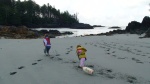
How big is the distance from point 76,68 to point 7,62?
402 cm

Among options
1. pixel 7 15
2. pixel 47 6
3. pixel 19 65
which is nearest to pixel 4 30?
pixel 19 65

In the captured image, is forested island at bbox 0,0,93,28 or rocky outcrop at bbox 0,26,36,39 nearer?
rocky outcrop at bbox 0,26,36,39

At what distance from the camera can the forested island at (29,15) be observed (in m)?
85.9

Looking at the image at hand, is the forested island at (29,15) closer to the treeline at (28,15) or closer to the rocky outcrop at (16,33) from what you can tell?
the treeline at (28,15)

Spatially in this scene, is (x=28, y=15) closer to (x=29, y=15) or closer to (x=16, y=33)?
(x=29, y=15)

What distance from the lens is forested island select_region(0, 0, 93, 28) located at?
85863 mm

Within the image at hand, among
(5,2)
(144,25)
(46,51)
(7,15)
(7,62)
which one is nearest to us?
(7,62)

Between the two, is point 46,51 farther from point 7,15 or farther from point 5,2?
point 5,2

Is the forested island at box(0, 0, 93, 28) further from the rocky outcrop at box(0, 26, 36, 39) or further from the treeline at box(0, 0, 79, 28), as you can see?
the rocky outcrop at box(0, 26, 36, 39)

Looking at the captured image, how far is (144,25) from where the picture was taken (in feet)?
166

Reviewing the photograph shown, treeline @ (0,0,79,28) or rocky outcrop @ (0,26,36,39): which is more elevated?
treeline @ (0,0,79,28)

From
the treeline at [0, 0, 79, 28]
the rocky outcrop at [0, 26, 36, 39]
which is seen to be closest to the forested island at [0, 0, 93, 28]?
the treeline at [0, 0, 79, 28]

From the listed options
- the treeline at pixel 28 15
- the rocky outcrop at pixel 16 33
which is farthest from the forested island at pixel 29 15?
the rocky outcrop at pixel 16 33

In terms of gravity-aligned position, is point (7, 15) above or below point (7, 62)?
above
